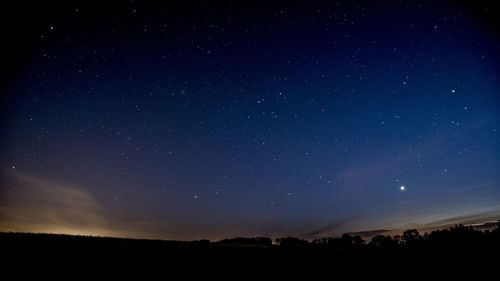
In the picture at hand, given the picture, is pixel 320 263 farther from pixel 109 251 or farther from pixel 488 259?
pixel 109 251

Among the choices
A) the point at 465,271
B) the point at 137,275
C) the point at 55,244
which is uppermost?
the point at 55,244

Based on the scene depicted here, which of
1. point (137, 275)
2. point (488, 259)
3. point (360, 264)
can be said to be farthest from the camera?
point (360, 264)

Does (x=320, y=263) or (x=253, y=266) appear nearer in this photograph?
(x=253, y=266)

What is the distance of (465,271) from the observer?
10727mm

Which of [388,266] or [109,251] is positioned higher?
[109,251]

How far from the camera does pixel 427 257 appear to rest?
13812 millimetres

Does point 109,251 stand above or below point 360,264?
above

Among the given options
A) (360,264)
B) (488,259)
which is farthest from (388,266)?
(488,259)

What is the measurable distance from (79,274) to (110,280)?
1.42 m

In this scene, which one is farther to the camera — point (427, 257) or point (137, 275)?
point (427, 257)

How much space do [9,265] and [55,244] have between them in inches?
190

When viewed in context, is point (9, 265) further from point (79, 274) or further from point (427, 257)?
point (427, 257)

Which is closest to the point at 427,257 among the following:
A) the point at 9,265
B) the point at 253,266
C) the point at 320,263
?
the point at 320,263

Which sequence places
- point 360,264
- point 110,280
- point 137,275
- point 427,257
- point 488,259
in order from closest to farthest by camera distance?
point 110,280 < point 137,275 < point 488,259 < point 360,264 < point 427,257
